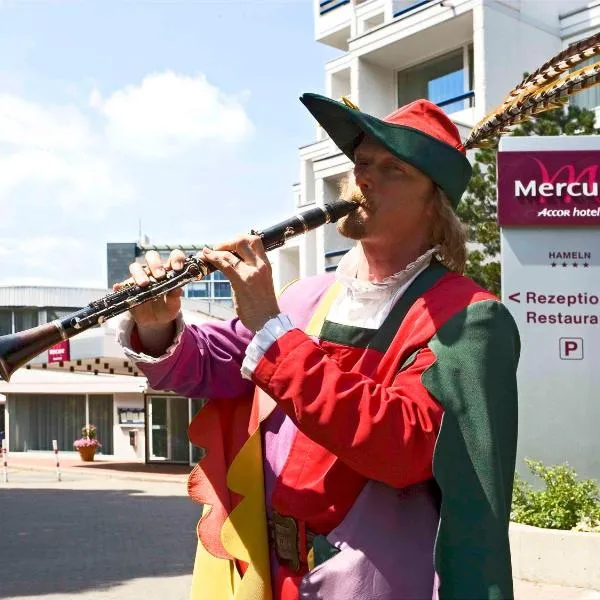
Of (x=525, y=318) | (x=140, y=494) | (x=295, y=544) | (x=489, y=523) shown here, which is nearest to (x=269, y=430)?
(x=295, y=544)

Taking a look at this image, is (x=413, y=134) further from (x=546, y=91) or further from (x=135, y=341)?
(x=135, y=341)

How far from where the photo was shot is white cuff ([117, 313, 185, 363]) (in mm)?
2217

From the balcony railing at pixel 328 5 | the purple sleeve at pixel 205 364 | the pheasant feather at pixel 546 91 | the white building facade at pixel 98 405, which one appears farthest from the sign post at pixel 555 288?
the balcony railing at pixel 328 5

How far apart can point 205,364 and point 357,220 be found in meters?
0.54

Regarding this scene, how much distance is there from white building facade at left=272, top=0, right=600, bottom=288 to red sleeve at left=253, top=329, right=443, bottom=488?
57.7ft

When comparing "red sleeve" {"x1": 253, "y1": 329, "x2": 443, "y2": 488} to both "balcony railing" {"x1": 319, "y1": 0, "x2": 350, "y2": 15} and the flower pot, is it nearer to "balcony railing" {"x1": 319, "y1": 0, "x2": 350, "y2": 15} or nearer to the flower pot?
"balcony railing" {"x1": 319, "y1": 0, "x2": 350, "y2": 15}

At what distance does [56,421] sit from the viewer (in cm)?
3362

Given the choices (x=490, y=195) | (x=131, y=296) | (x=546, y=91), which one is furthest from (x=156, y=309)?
(x=490, y=195)

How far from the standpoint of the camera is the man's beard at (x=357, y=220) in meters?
2.10

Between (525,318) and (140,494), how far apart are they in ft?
37.4

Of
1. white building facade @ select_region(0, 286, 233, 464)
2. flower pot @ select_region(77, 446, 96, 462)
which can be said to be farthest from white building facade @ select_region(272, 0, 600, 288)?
flower pot @ select_region(77, 446, 96, 462)

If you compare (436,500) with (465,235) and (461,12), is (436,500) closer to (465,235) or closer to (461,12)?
(465,235)

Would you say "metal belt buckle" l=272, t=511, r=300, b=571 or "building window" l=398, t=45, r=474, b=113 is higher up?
"building window" l=398, t=45, r=474, b=113

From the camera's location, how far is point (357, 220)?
211 cm
